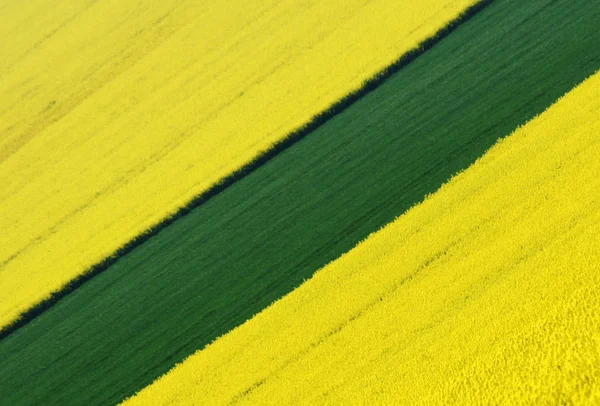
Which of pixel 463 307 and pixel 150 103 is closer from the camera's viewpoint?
pixel 463 307

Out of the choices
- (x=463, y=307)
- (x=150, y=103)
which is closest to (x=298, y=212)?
(x=463, y=307)

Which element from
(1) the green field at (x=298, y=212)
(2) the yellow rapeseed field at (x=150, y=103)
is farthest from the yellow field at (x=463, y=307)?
(2) the yellow rapeseed field at (x=150, y=103)

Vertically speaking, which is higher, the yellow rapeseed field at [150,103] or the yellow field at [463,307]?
the yellow rapeseed field at [150,103]

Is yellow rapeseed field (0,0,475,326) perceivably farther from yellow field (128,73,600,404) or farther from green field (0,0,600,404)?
yellow field (128,73,600,404)

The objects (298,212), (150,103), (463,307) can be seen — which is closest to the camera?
(463,307)

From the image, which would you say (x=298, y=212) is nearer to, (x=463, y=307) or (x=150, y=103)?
(x=463, y=307)

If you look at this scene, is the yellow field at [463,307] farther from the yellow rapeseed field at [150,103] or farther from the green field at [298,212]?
the yellow rapeseed field at [150,103]

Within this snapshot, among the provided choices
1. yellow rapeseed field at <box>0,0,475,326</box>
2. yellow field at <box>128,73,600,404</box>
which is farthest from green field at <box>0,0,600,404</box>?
yellow rapeseed field at <box>0,0,475,326</box>
